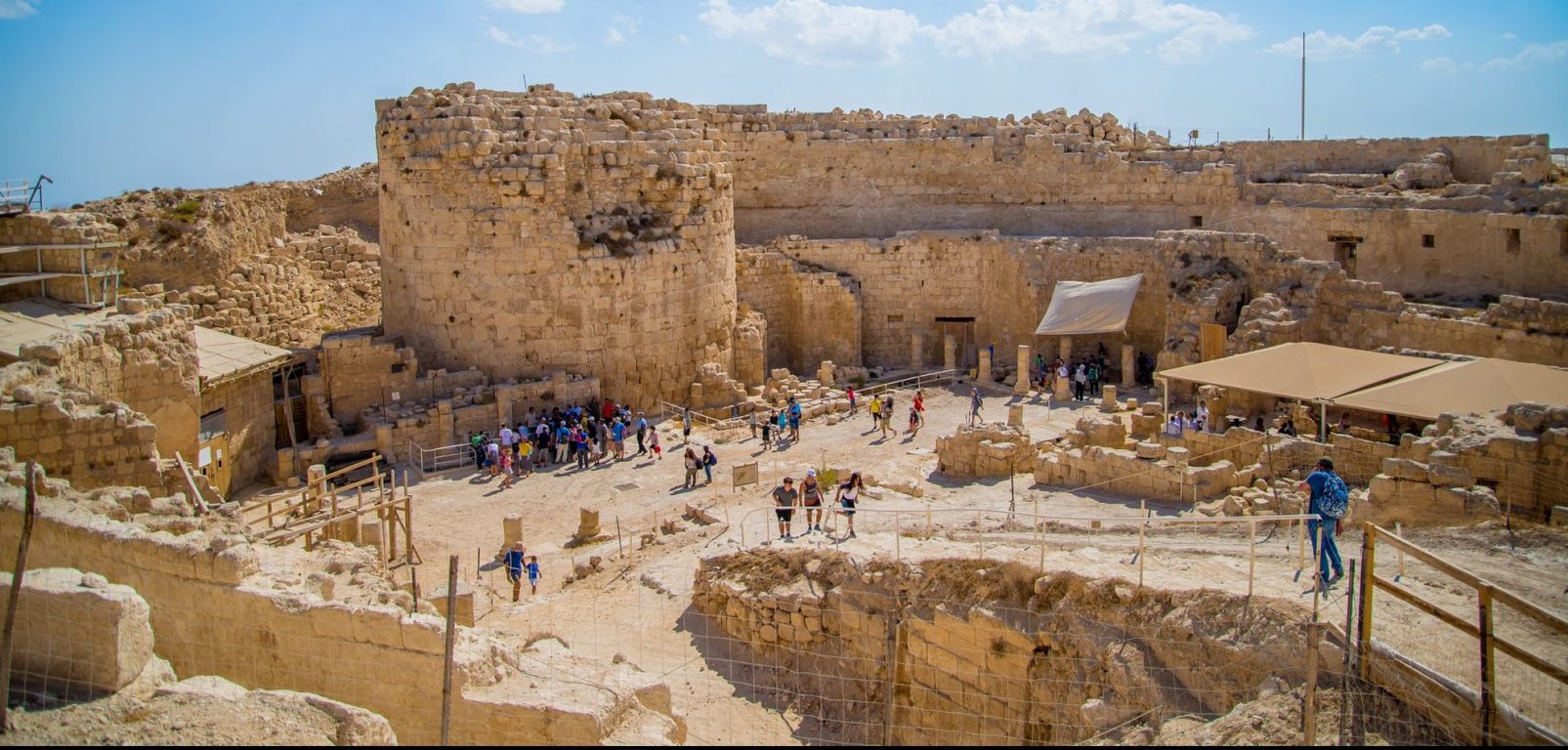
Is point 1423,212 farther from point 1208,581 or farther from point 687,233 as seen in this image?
point 1208,581

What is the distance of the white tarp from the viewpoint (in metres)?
22.5

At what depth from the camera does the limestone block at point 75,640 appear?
25.9ft

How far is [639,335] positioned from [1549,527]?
1430 centimetres

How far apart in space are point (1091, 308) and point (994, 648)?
13390 mm

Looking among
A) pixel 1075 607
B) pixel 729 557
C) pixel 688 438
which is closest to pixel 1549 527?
pixel 1075 607

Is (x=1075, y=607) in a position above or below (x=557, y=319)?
below

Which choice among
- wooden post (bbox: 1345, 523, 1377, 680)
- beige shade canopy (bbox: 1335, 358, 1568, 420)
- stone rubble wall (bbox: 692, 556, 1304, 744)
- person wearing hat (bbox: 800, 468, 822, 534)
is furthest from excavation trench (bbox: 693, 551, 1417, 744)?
beige shade canopy (bbox: 1335, 358, 1568, 420)

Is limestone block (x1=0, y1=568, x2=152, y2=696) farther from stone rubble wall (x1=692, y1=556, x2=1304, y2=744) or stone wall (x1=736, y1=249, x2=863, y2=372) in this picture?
stone wall (x1=736, y1=249, x2=863, y2=372)

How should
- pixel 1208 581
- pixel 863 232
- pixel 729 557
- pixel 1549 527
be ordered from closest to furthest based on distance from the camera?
pixel 1208 581 → pixel 1549 527 → pixel 729 557 → pixel 863 232

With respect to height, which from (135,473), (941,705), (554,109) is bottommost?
(941,705)

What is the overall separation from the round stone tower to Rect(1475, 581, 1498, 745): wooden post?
15755 millimetres

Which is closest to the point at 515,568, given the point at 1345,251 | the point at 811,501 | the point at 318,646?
the point at 811,501

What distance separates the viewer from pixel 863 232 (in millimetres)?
28047

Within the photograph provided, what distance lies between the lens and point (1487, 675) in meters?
7.39
